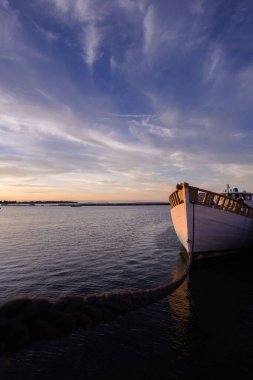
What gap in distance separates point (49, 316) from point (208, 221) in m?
11.5

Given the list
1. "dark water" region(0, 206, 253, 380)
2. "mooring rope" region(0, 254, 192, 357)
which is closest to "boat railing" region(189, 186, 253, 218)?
"dark water" region(0, 206, 253, 380)

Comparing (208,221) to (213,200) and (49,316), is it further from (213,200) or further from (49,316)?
(49,316)

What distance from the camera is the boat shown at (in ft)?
51.4

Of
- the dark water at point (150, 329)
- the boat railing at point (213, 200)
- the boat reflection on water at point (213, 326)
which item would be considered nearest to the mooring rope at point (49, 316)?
the dark water at point (150, 329)

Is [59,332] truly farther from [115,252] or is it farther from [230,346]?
[115,252]

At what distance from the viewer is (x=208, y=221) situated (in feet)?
52.2

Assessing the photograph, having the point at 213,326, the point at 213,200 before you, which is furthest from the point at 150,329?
the point at 213,200

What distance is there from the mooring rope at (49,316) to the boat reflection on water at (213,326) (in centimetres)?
216

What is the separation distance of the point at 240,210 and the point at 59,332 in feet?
47.3

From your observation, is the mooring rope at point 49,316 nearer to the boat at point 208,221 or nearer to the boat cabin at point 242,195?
the boat at point 208,221

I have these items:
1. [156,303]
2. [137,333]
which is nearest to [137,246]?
[156,303]

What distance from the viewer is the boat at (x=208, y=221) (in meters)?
15.7

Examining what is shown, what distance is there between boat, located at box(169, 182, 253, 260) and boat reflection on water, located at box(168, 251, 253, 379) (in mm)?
2125

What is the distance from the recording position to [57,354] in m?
6.68
